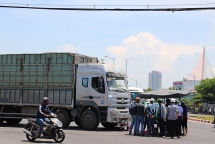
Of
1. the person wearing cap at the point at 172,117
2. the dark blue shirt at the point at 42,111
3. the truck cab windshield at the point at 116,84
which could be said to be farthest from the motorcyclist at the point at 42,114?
the truck cab windshield at the point at 116,84

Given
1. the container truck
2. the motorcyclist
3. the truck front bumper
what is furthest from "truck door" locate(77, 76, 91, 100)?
the motorcyclist

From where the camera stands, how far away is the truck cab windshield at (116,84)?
67.6 ft

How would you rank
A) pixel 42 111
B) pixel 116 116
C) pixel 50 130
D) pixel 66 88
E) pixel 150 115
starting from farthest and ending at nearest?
pixel 66 88
pixel 116 116
pixel 150 115
pixel 42 111
pixel 50 130

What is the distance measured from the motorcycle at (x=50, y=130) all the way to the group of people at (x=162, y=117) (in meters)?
4.96

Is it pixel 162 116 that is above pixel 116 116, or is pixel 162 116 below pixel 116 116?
above

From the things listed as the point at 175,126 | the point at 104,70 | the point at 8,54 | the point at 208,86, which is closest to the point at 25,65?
the point at 8,54

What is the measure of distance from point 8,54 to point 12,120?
13.4ft

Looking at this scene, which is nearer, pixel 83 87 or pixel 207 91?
pixel 83 87

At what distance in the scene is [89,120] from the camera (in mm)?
20484

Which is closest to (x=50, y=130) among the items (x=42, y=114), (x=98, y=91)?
(x=42, y=114)

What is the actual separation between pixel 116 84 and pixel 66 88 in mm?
2671

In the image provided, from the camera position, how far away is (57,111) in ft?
70.0

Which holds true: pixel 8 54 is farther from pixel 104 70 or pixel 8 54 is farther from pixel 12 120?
pixel 104 70

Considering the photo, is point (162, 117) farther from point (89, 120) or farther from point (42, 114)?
point (42, 114)
